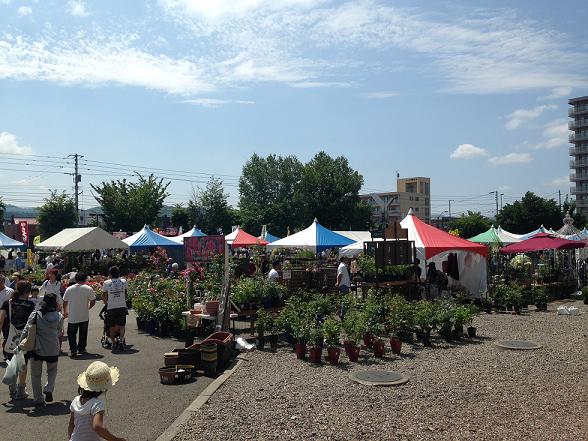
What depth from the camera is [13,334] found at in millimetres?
7613

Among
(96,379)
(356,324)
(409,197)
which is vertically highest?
(409,197)

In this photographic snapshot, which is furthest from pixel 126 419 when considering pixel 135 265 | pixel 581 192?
pixel 581 192

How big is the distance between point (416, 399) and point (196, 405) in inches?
105

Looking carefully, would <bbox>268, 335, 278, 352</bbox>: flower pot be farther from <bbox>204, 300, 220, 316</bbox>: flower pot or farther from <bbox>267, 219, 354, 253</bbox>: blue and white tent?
<bbox>267, 219, 354, 253</bbox>: blue and white tent

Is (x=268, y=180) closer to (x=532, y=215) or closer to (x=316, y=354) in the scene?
(x=532, y=215)

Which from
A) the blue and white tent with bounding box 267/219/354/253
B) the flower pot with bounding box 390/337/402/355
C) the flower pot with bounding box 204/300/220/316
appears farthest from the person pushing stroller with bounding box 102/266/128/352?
the blue and white tent with bounding box 267/219/354/253

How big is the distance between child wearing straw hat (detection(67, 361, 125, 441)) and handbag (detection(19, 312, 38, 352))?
309 cm

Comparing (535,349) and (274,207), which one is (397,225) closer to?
(535,349)

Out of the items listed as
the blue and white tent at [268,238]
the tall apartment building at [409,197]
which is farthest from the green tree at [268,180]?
the tall apartment building at [409,197]

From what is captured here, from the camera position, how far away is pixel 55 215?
52062 mm

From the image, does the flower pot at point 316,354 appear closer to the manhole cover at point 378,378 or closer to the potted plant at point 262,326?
the manhole cover at point 378,378

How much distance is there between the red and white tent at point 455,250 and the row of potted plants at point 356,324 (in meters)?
4.55

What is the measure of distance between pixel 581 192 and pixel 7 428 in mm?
104149

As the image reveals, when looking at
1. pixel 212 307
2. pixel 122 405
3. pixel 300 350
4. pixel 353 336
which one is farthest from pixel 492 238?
pixel 122 405
